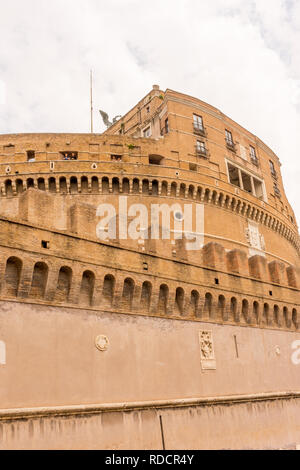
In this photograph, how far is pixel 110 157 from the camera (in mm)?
27297

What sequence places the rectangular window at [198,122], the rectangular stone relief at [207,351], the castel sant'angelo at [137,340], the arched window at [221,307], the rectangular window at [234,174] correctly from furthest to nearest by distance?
the rectangular window at [234,174] → the rectangular window at [198,122] → the arched window at [221,307] → the rectangular stone relief at [207,351] → the castel sant'angelo at [137,340]

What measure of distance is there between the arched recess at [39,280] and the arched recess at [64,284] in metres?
0.35

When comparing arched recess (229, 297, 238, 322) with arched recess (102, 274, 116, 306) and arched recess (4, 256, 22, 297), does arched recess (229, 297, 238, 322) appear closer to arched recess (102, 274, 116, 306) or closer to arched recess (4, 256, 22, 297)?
arched recess (102, 274, 116, 306)

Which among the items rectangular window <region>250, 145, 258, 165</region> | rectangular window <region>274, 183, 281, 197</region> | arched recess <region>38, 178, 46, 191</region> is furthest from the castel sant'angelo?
rectangular window <region>274, 183, 281, 197</region>

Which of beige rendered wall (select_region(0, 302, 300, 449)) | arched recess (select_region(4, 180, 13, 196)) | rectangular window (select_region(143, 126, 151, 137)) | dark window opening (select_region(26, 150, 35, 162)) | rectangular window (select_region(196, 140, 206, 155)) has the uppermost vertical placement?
rectangular window (select_region(143, 126, 151, 137))

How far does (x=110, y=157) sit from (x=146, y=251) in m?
16.3

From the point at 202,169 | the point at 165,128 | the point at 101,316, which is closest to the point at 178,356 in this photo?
the point at 101,316

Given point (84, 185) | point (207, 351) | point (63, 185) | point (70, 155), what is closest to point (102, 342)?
point (207, 351)

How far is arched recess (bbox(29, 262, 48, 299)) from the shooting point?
962 cm

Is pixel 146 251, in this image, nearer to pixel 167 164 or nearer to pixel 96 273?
A: pixel 96 273

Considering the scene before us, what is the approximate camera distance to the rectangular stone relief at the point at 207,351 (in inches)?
495

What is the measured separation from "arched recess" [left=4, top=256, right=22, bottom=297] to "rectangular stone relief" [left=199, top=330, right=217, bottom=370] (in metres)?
5.62

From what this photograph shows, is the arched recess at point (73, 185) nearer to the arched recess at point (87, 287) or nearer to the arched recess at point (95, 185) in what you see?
the arched recess at point (95, 185)

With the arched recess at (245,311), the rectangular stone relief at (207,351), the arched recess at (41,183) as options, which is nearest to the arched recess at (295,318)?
the arched recess at (245,311)
